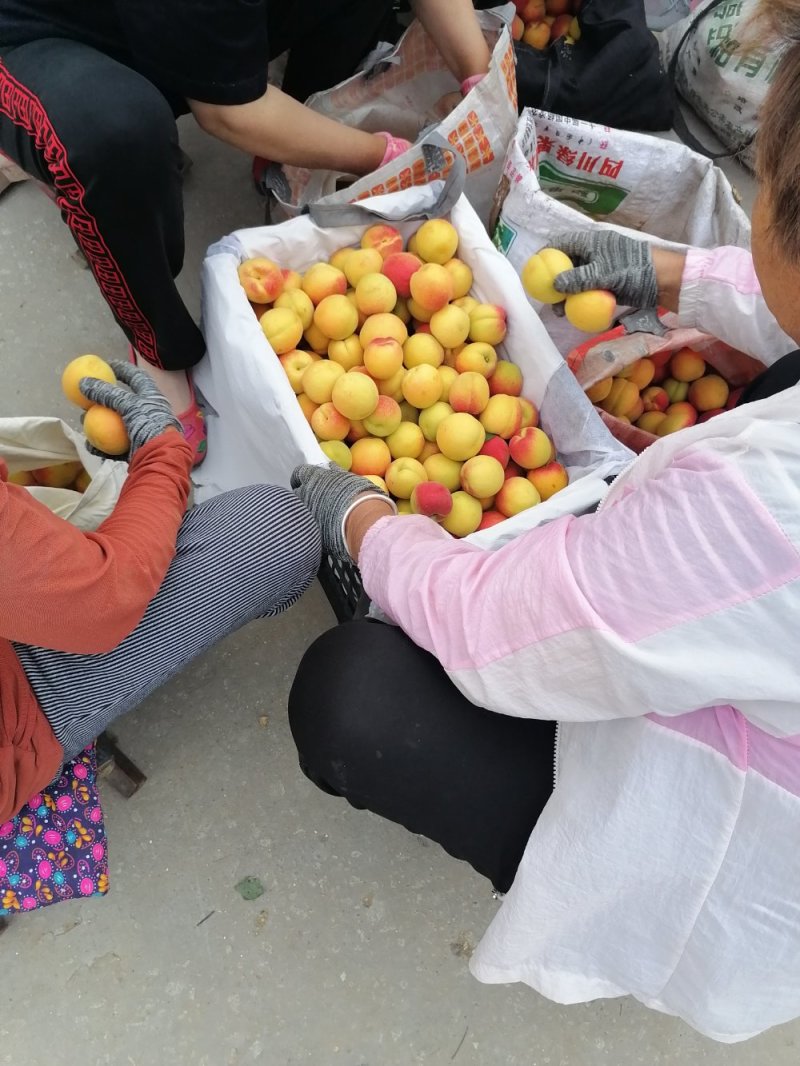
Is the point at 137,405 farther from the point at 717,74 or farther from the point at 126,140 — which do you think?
the point at 717,74

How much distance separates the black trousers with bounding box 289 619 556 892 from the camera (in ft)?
3.50

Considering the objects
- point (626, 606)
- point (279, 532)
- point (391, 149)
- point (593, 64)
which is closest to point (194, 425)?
point (279, 532)

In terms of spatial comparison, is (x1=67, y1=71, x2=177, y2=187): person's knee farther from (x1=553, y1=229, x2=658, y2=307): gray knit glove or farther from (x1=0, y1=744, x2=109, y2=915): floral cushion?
(x1=0, y1=744, x2=109, y2=915): floral cushion

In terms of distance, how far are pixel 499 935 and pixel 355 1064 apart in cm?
57

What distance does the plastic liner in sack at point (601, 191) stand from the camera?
1480 mm

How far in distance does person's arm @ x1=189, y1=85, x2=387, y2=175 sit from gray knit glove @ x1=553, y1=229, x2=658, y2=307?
480 mm

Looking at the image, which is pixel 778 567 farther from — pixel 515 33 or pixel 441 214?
pixel 515 33

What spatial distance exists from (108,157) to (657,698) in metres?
1.10

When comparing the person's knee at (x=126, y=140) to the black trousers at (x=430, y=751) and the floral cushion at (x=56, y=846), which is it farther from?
the floral cushion at (x=56, y=846)

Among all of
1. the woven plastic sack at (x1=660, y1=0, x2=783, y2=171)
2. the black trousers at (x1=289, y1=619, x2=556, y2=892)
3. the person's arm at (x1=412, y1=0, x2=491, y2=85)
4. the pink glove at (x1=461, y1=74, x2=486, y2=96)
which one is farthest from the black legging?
the woven plastic sack at (x1=660, y1=0, x2=783, y2=171)

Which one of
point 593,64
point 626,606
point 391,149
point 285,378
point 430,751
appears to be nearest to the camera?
point 626,606

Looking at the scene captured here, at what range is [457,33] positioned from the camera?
1.60 meters

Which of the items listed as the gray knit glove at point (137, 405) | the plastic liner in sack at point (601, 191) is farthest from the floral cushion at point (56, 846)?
the plastic liner in sack at point (601, 191)

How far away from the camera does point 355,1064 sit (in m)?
1.34
